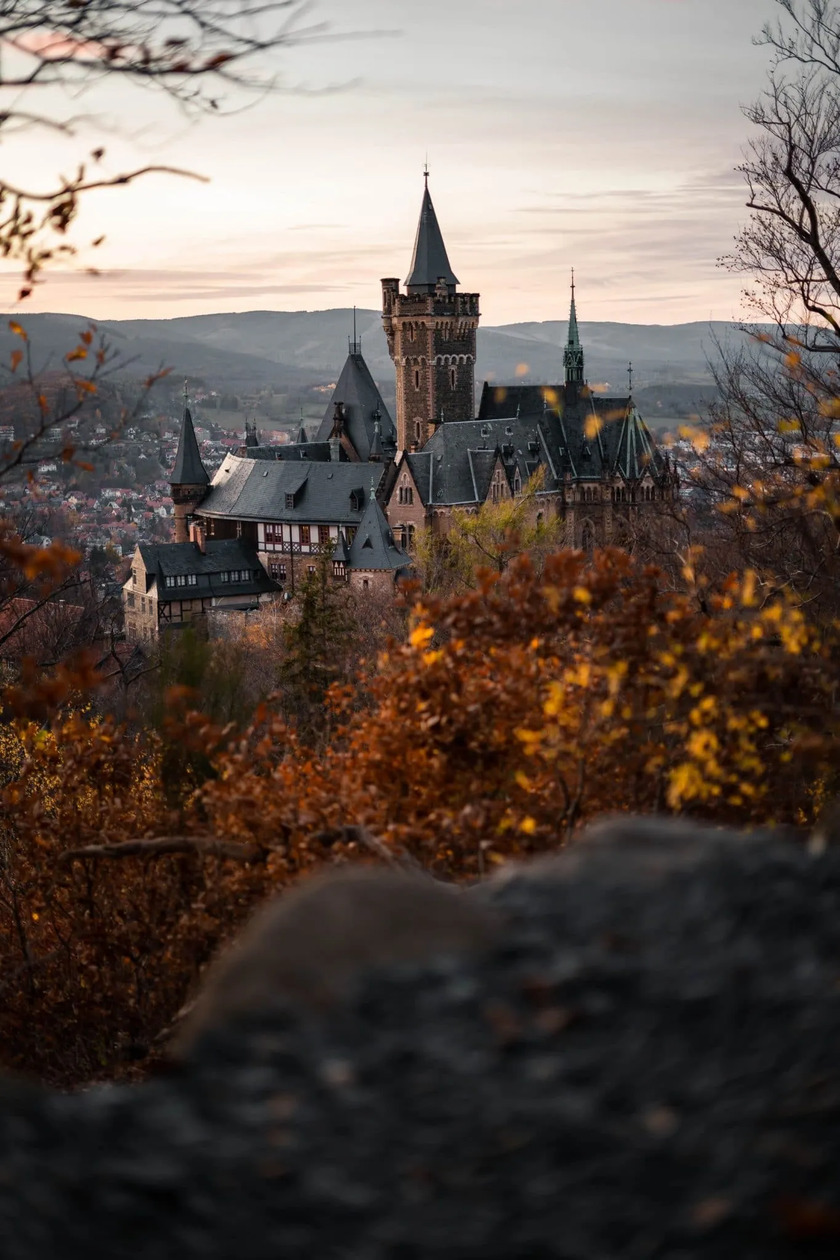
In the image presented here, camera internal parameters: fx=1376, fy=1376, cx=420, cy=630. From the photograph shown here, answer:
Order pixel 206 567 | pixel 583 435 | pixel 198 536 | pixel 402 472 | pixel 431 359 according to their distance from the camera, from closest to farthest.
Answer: pixel 402 472 < pixel 206 567 < pixel 583 435 < pixel 198 536 < pixel 431 359

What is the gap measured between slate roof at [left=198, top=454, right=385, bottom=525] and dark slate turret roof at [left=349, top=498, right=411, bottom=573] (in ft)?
25.4

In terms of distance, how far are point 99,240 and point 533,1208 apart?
5.38 meters

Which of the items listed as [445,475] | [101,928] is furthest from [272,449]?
[101,928]

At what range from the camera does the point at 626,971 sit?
197 inches

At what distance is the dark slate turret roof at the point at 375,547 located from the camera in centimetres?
7212

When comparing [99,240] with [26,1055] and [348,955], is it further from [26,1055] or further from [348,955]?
[26,1055]

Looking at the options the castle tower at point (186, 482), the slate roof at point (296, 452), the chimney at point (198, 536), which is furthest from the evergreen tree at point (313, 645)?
the castle tower at point (186, 482)

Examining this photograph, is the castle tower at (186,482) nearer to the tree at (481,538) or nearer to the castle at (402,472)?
the castle at (402,472)

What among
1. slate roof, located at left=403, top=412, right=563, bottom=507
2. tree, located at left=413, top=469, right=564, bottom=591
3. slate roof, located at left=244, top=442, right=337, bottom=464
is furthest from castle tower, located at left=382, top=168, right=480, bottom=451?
tree, located at left=413, top=469, right=564, bottom=591

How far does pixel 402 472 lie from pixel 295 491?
30.9 ft

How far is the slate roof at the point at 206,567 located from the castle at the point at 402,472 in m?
0.09

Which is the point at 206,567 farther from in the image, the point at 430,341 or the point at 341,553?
the point at 430,341

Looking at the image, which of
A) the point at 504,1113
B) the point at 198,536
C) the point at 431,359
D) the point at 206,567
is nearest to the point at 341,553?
the point at 206,567

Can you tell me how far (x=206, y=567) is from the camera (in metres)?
82.0
